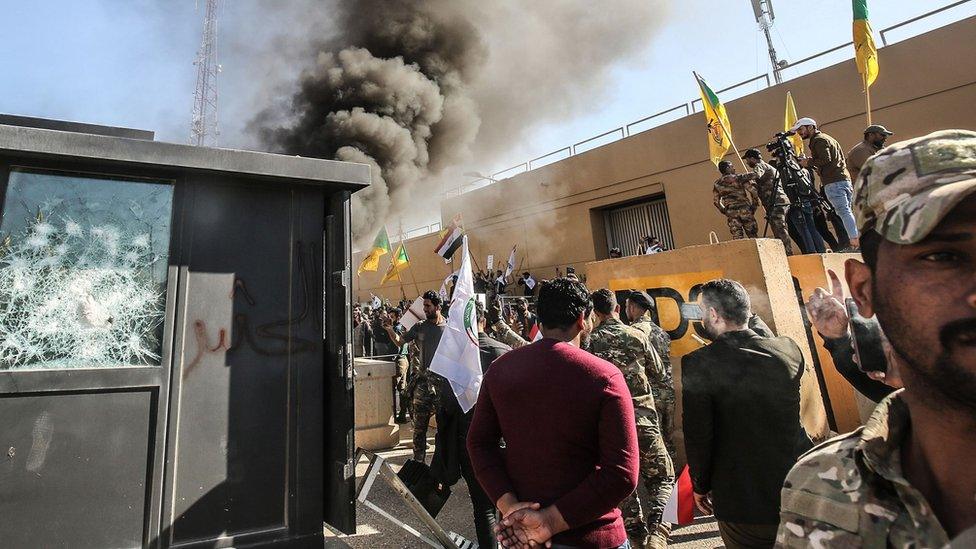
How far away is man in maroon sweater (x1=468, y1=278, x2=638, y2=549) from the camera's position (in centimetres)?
156

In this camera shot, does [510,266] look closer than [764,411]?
No

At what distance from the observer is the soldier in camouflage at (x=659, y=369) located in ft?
11.1

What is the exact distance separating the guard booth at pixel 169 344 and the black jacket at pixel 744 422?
1781 mm

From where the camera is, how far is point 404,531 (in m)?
3.67

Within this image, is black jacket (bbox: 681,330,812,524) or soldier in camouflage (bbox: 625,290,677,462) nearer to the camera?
black jacket (bbox: 681,330,812,524)

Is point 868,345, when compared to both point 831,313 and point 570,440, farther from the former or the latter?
point 570,440

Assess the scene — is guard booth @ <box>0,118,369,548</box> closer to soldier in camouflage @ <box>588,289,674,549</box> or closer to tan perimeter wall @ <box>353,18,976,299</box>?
soldier in camouflage @ <box>588,289,674,549</box>

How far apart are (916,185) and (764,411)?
1.63 meters

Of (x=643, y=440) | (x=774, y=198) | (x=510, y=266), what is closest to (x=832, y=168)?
(x=774, y=198)

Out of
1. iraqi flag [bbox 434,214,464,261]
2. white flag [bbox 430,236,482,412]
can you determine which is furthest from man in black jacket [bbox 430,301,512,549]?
iraqi flag [bbox 434,214,464,261]

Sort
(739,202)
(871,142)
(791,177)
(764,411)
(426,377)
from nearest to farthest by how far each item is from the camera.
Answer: (764,411)
(426,377)
(871,142)
(791,177)
(739,202)

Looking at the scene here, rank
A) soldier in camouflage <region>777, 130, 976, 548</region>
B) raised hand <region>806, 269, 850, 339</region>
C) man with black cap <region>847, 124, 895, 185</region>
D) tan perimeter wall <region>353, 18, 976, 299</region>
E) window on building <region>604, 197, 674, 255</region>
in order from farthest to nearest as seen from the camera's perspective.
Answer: window on building <region>604, 197, 674, 255</region>
tan perimeter wall <region>353, 18, 976, 299</region>
man with black cap <region>847, 124, 895, 185</region>
raised hand <region>806, 269, 850, 339</region>
soldier in camouflage <region>777, 130, 976, 548</region>

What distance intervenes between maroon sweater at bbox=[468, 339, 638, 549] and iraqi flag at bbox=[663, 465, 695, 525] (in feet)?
4.26

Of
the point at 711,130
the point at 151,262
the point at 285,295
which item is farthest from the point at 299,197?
the point at 711,130
